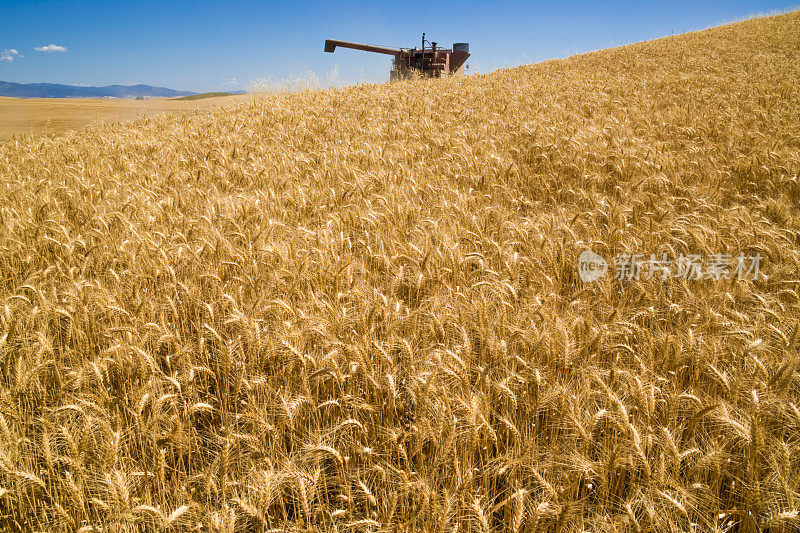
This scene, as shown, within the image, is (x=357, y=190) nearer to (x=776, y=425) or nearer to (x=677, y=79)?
(x=776, y=425)

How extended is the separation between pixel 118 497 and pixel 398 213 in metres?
2.47

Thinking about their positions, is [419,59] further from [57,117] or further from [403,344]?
[403,344]

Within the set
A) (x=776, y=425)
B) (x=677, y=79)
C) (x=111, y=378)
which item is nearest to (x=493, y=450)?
(x=776, y=425)

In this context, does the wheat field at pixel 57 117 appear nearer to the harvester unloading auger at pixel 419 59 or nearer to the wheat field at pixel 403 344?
the wheat field at pixel 403 344

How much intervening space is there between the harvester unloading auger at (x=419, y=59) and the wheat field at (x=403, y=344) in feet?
57.3

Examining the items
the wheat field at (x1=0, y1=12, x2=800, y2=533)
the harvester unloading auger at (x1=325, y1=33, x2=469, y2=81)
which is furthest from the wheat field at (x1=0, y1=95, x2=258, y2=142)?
the harvester unloading auger at (x1=325, y1=33, x2=469, y2=81)

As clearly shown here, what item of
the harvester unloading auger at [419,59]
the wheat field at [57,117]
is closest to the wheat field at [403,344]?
the wheat field at [57,117]

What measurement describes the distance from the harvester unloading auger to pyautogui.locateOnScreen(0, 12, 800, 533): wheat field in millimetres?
17472

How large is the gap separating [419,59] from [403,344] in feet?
73.2

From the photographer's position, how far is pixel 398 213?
3230 mm

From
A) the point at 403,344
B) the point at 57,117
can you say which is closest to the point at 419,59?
the point at 57,117

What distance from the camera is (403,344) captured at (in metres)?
1.78

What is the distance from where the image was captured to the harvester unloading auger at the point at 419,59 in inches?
822

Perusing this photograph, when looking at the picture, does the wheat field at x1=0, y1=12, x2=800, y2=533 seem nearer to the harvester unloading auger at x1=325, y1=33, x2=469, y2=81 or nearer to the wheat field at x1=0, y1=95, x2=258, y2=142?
the wheat field at x1=0, y1=95, x2=258, y2=142
